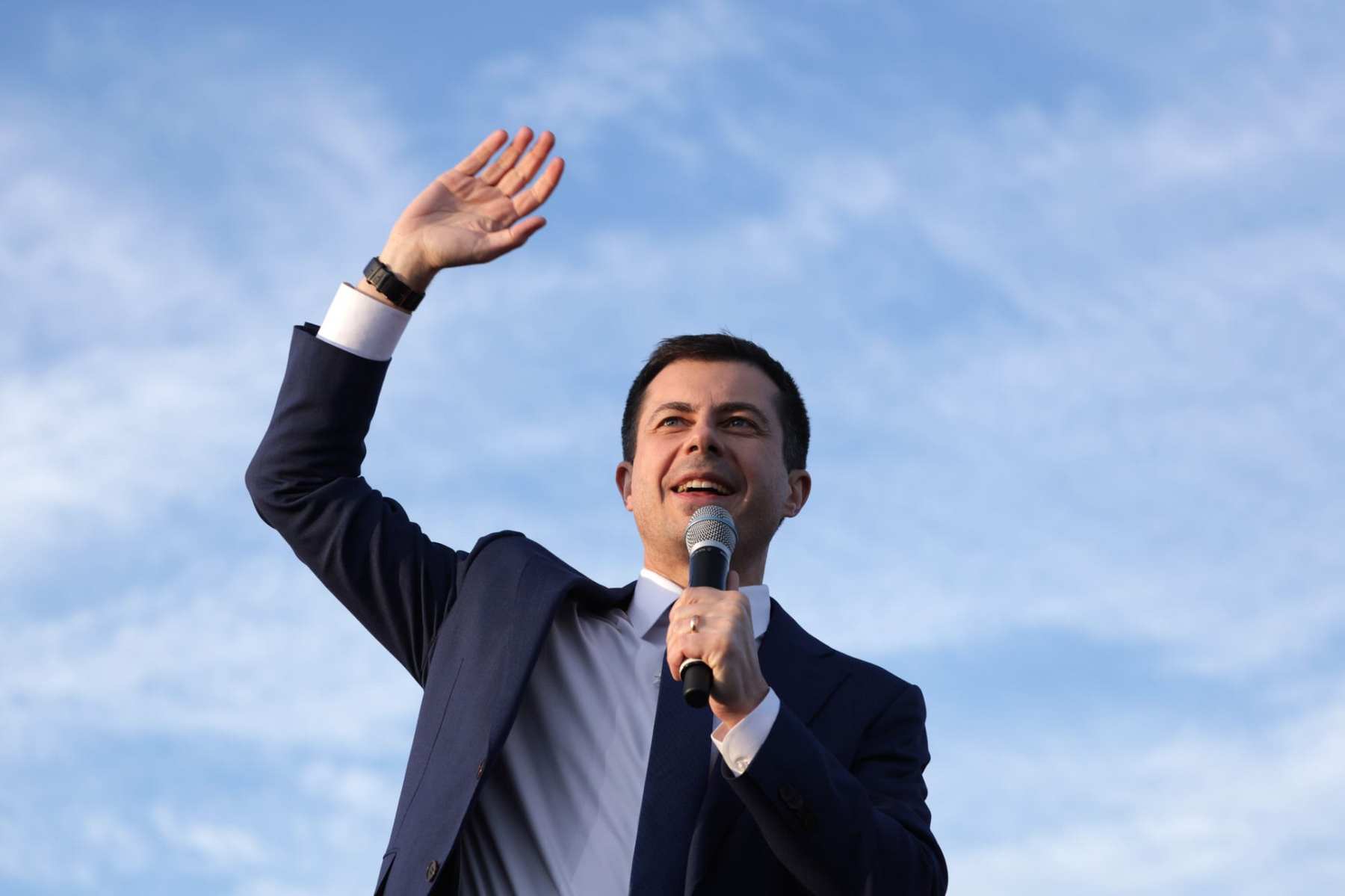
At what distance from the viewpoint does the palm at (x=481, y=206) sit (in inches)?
215

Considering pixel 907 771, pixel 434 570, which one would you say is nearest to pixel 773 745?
pixel 907 771

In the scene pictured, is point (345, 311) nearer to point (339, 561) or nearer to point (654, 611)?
point (339, 561)

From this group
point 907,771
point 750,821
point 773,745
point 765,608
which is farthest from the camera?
point 765,608

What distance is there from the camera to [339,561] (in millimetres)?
5391

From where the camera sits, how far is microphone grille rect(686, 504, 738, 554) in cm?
488

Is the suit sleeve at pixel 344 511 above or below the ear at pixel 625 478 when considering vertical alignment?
below

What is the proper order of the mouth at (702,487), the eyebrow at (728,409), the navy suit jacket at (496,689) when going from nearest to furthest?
the navy suit jacket at (496,689)
the mouth at (702,487)
the eyebrow at (728,409)

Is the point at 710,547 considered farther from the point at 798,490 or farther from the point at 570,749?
the point at 798,490

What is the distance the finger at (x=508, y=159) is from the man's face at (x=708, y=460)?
0.95 meters

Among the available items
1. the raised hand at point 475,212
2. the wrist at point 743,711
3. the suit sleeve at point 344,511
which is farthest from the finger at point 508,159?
the wrist at point 743,711

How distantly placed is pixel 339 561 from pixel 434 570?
0.29 metres

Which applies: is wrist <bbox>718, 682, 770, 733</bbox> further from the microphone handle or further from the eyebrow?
the eyebrow

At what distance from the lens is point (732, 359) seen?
20.5 ft

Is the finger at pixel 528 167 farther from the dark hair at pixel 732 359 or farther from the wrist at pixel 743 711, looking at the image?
the wrist at pixel 743 711
